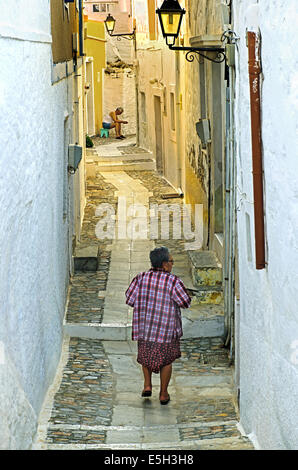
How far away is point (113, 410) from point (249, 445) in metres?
1.55

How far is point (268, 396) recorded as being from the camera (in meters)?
5.06

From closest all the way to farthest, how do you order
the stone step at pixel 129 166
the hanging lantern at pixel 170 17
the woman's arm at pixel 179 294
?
the woman's arm at pixel 179 294, the hanging lantern at pixel 170 17, the stone step at pixel 129 166

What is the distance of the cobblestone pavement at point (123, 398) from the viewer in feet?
19.5

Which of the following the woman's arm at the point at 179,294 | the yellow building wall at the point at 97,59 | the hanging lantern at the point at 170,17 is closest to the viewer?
the woman's arm at the point at 179,294

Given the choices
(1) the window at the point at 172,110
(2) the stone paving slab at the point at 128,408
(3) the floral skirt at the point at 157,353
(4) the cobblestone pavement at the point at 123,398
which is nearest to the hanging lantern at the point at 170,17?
(4) the cobblestone pavement at the point at 123,398

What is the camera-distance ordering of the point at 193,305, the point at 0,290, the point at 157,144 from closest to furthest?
the point at 0,290
the point at 193,305
the point at 157,144

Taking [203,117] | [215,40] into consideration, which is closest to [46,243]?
[215,40]

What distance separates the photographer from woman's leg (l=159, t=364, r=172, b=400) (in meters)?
6.98

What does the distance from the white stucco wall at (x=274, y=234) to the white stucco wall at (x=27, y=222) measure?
1.49m

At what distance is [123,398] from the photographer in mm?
7199

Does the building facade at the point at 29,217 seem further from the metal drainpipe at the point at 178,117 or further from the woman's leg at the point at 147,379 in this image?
the metal drainpipe at the point at 178,117

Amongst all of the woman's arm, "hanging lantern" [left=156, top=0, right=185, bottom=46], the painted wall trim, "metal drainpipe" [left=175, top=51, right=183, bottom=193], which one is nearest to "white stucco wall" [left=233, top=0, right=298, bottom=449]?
the woman's arm

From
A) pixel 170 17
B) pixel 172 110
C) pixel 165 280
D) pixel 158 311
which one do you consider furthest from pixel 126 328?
pixel 172 110

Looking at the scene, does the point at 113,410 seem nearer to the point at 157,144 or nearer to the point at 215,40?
the point at 215,40
